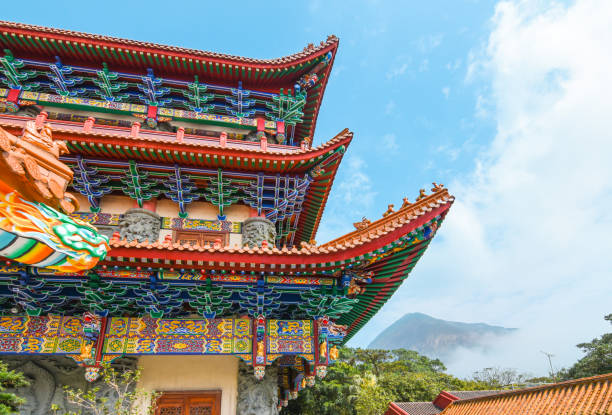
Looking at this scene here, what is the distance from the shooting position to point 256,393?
701 cm

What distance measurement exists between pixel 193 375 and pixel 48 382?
2540 millimetres

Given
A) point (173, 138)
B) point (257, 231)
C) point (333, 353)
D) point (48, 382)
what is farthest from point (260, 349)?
point (173, 138)

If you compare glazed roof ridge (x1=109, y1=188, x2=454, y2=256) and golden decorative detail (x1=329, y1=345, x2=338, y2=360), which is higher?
glazed roof ridge (x1=109, y1=188, x2=454, y2=256)

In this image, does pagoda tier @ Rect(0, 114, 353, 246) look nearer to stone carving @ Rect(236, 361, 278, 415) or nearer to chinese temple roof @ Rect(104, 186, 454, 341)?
chinese temple roof @ Rect(104, 186, 454, 341)

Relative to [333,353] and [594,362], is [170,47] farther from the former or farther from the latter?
[594,362]

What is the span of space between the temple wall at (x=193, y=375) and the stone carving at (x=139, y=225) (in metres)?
2.72

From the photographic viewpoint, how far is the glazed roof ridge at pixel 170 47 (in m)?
9.17

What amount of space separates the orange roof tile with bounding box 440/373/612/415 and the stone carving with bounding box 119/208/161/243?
12.3m

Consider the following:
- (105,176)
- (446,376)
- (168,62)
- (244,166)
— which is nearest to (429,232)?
(244,166)

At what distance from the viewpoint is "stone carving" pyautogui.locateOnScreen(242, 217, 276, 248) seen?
29.1 ft

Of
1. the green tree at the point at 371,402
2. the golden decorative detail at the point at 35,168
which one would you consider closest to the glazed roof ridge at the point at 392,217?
the golden decorative detail at the point at 35,168

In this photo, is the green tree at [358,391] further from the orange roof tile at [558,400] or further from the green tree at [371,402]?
the orange roof tile at [558,400]

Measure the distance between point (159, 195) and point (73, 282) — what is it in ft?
11.5

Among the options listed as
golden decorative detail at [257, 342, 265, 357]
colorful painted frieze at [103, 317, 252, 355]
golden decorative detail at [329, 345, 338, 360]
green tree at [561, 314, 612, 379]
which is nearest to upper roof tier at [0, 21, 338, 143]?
colorful painted frieze at [103, 317, 252, 355]
